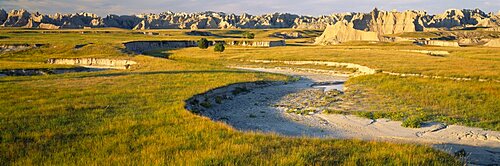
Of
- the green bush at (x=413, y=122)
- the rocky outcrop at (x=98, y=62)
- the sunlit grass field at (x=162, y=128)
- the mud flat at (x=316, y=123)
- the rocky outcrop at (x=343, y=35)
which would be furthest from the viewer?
the rocky outcrop at (x=343, y=35)

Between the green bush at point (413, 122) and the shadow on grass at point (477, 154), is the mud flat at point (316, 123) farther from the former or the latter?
the green bush at point (413, 122)

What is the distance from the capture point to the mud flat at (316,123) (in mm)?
16155

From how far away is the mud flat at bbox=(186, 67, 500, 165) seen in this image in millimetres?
16155

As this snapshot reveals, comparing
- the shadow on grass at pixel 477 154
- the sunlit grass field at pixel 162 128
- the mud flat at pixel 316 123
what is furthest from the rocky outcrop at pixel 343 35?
the shadow on grass at pixel 477 154

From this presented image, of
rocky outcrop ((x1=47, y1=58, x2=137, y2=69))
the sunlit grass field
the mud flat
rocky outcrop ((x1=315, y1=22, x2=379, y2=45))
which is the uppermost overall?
rocky outcrop ((x1=315, y1=22, x2=379, y2=45))

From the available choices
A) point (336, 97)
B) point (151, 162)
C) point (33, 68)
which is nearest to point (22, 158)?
point (151, 162)

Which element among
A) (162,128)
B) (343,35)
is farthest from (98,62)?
(343,35)

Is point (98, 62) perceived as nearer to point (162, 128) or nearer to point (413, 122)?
point (162, 128)

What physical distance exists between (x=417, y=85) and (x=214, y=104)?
56.9ft

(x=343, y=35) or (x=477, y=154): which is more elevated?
(x=343, y=35)

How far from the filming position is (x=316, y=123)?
65.9 feet

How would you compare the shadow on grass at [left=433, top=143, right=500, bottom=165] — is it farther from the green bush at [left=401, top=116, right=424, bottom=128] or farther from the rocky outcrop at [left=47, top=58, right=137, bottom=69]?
the rocky outcrop at [left=47, top=58, right=137, bottom=69]

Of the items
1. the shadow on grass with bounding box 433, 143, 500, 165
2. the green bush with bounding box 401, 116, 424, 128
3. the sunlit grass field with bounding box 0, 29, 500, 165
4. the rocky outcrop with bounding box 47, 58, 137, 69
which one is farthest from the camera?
the rocky outcrop with bounding box 47, 58, 137, 69

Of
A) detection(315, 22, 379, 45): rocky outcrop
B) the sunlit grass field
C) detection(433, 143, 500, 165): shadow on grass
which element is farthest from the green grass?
detection(315, 22, 379, 45): rocky outcrop
